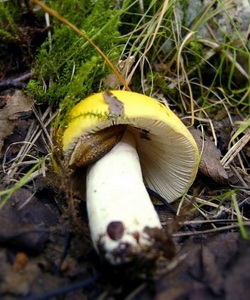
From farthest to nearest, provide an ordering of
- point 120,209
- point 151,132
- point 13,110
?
point 13,110
point 151,132
point 120,209

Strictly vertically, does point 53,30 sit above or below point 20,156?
above

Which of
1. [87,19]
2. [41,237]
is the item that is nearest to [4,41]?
[87,19]

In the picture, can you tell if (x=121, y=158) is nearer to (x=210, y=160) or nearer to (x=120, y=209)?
(x=120, y=209)

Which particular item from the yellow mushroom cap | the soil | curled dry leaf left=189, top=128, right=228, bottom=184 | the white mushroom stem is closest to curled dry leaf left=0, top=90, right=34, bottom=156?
the soil

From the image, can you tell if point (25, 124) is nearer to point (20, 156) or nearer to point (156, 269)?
point (20, 156)

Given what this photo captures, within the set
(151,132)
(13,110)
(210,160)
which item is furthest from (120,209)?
(13,110)

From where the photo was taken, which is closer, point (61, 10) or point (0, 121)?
point (0, 121)

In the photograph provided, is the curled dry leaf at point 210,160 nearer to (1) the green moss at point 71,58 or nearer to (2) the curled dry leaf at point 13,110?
(1) the green moss at point 71,58
